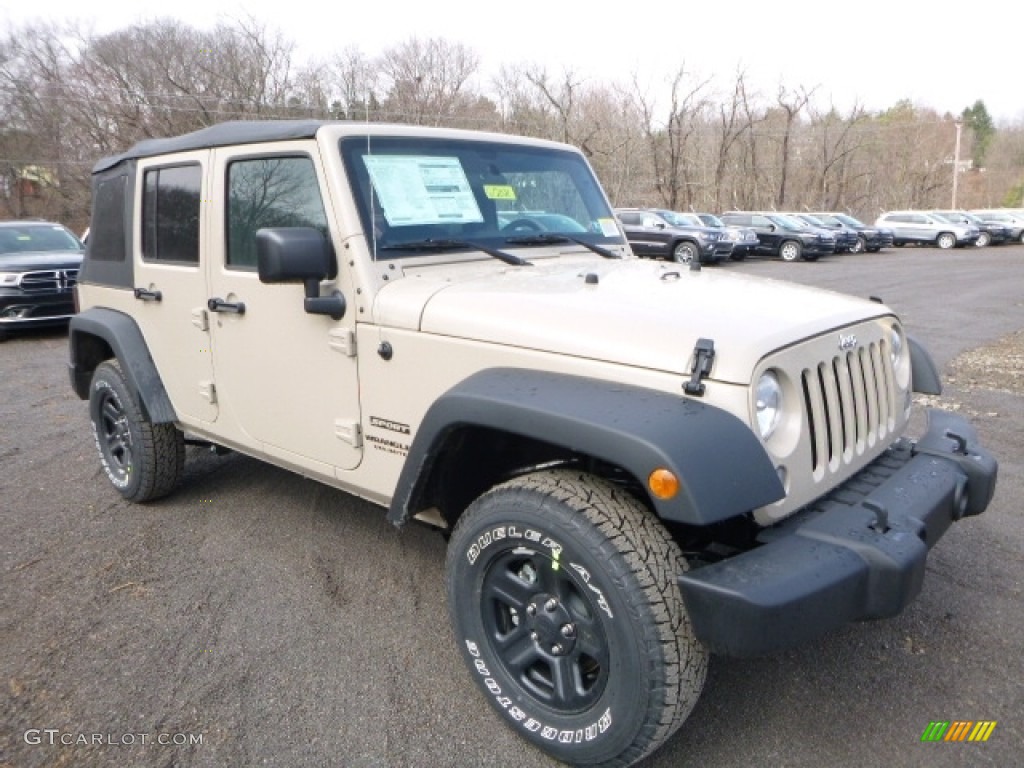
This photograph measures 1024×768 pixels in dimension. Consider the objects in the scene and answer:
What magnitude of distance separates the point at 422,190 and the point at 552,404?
4.51ft

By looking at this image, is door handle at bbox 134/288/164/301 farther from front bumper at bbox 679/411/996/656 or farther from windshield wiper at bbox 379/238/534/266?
front bumper at bbox 679/411/996/656

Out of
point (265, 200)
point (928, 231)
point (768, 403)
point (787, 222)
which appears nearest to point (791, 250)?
point (787, 222)

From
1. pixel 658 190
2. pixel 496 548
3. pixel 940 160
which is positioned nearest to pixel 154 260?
pixel 496 548

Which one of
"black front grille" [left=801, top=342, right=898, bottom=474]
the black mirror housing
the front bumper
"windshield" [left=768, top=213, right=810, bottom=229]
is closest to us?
the front bumper

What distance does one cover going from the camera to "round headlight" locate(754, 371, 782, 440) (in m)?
2.18

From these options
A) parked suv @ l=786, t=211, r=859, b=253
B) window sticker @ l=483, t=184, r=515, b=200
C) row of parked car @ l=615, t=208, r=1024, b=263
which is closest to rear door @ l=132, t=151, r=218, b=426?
window sticker @ l=483, t=184, r=515, b=200

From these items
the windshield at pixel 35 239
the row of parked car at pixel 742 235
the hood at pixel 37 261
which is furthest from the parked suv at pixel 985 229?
the hood at pixel 37 261

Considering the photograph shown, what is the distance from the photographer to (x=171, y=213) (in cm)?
389

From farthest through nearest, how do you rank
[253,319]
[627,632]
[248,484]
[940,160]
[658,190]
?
[940,160] < [658,190] < [248,484] < [253,319] < [627,632]

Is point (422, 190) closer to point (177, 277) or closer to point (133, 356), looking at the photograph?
point (177, 277)

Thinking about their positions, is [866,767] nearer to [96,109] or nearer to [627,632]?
[627,632]

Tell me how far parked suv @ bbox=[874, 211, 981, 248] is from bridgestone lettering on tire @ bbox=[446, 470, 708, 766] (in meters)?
35.6

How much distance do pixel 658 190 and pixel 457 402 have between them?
159 ft

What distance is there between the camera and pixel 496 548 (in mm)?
2389
